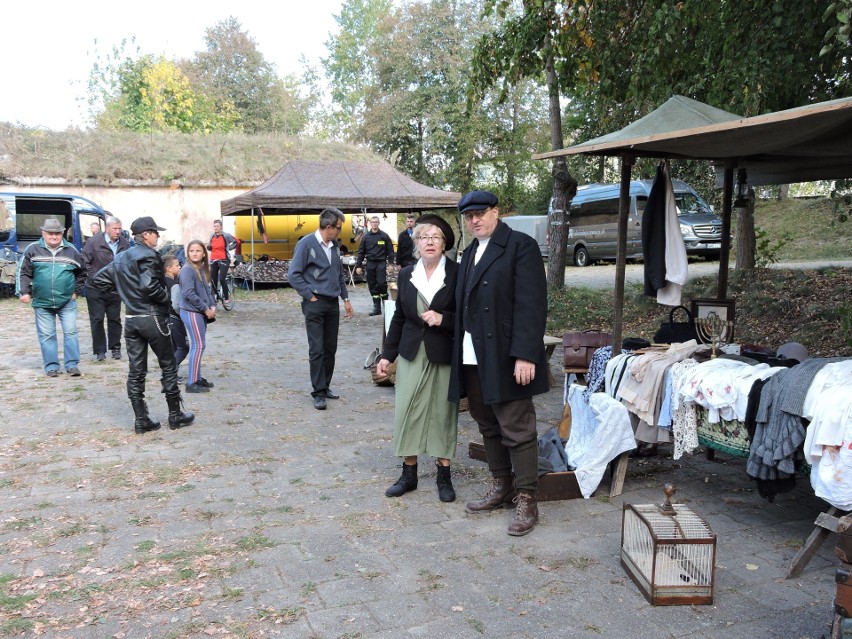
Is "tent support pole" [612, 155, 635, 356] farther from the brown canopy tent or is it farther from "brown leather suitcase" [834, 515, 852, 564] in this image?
"brown leather suitcase" [834, 515, 852, 564]

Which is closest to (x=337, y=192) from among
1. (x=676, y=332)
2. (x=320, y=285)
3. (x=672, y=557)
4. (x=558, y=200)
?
(x=558, y=200)

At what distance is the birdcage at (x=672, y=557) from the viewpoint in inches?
135

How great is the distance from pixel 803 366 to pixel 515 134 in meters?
32.3

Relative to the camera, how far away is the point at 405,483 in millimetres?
4914

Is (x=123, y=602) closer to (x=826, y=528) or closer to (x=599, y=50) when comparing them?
(x=826, y=528)

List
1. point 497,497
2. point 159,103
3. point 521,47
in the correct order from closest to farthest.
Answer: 1. point 497,497
2. point 521,47
3. point 159,103

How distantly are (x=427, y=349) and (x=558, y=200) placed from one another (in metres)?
9.06

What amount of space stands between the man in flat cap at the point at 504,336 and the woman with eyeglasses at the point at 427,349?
0.20 meters

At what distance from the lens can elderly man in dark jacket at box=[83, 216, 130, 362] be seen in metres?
9.78

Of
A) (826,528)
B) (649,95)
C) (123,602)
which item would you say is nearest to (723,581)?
(826,528)

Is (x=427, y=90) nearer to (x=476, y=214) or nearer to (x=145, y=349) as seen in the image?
(x=145, y=349)

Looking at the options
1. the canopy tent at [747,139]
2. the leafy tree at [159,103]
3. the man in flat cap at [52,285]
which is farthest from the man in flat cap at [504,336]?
the leafy tree at [159,103]

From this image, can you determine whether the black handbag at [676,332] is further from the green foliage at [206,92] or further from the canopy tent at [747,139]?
the green foliage at [206,92]

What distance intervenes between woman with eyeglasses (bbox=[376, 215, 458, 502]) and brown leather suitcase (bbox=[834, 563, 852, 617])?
240cm
